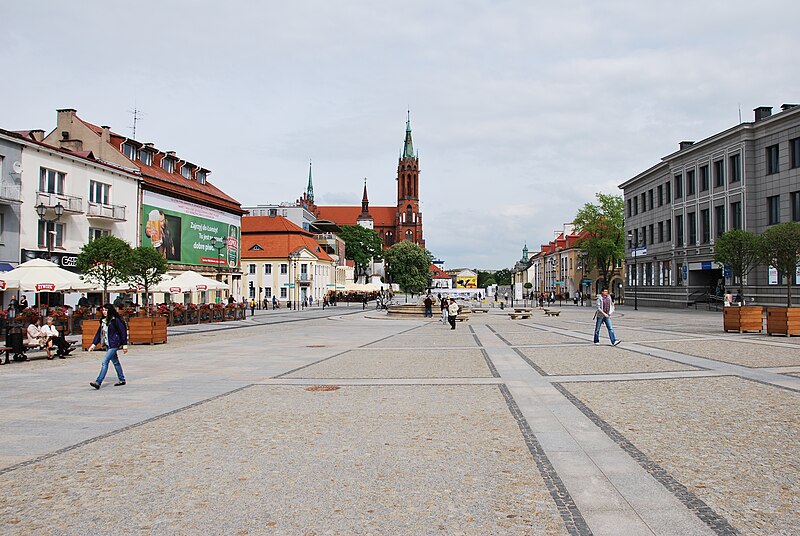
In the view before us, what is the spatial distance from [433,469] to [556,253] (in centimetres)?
12280

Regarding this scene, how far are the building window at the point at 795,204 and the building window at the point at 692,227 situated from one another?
39.5 ft

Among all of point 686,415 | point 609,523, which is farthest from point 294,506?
point 686,415

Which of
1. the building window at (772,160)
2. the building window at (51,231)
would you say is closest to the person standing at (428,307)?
the building window at (51,231)

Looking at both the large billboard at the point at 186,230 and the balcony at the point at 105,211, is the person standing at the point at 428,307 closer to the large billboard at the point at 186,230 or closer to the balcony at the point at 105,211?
the large billboard at the point at 186,230

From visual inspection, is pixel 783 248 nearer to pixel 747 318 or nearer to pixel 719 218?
pixel 747 318

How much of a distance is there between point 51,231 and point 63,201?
10.1ft

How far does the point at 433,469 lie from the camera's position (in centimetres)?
638

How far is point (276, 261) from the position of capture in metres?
82.9

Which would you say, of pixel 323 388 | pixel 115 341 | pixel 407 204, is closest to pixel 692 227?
pixel 323 388

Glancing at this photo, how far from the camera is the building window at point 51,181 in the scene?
1412 inches

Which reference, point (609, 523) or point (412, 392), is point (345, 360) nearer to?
point (412, 392)

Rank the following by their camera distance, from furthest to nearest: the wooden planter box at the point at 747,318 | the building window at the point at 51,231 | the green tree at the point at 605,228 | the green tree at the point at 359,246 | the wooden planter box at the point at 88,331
A: the green tree at the point at 359,246 < the green tree at the point at 605,228 < the building window at the point at 51,231 < the wooden planter box at the point at 747,318 < the wooden planter box at the point at 88,331

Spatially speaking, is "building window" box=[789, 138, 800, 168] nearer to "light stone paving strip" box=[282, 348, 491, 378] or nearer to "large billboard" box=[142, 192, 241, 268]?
"light stone paving strip" box=[282, 348, 491, 378]

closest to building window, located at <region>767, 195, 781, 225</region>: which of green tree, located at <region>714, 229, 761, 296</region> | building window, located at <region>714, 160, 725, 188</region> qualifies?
building window, located at <region>714, 160, 725, 188</region>
